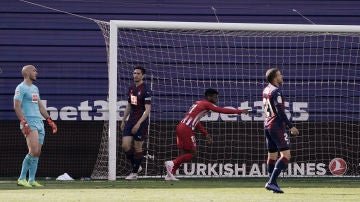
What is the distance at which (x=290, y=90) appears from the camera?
631 inches

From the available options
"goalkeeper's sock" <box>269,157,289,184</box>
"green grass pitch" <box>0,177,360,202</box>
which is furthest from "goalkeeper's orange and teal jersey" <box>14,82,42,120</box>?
"goalkeeper's sock" <box>269,157,289,184</box>

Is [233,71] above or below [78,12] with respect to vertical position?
below

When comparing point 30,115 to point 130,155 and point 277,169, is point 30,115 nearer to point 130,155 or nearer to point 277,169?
point 130,155

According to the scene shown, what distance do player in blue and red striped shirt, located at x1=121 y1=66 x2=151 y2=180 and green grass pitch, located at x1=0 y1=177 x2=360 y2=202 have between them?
0.90m

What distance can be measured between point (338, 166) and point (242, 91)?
2.09 meters

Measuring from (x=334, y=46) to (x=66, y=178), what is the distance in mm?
5276

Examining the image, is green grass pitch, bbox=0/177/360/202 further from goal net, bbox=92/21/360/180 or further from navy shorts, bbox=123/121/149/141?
goal net, bbox=92/21/360/180

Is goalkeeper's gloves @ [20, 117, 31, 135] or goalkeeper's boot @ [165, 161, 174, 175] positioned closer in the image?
goalkeeper's gloves @ [20, 117, 31, 135]

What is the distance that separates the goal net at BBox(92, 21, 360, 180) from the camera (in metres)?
15.6

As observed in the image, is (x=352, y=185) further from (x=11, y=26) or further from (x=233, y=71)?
(x=11, y=26)

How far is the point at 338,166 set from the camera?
15664 mm
